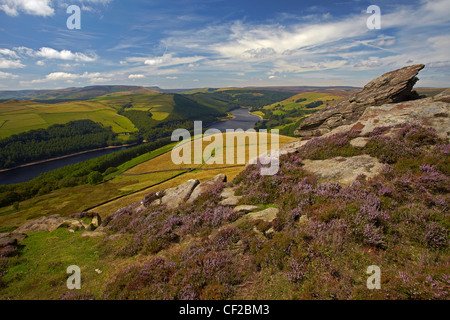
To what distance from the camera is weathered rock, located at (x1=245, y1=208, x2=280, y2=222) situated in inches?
421

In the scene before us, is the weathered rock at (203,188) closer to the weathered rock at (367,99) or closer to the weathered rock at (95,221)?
the weathered rock at (95,221)

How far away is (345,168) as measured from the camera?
13062 millimetres

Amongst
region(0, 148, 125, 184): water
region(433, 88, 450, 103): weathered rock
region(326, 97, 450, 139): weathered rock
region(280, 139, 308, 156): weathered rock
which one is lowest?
region(0, 148, 125, 184): water

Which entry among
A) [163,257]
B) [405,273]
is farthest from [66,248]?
[405,273]

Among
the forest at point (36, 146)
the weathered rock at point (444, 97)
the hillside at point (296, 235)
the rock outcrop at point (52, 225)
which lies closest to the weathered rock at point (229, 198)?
the hillside at point (296, 235)

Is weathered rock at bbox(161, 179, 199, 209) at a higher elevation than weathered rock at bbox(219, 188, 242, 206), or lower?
lower

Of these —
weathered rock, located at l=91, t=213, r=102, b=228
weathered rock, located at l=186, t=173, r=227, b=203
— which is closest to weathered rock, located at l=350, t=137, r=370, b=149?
weathered rock, located at l=186, t=173, r=227, b=203

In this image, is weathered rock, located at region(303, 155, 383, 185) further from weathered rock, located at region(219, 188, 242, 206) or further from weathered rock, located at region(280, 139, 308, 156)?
weathered rock, located at region(219, 188, 242, 206)

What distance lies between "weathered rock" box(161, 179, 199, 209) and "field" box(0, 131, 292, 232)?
2496 cm

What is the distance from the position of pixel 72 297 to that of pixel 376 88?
103 feet

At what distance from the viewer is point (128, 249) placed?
11555mm

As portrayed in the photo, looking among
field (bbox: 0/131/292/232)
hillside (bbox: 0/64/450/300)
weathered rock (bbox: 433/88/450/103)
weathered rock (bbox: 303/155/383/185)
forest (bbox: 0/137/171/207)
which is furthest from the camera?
forest (bbox: 0/137/171/207)

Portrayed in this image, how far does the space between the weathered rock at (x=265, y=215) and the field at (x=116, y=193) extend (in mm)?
32058

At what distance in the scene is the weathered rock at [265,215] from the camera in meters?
10.7
